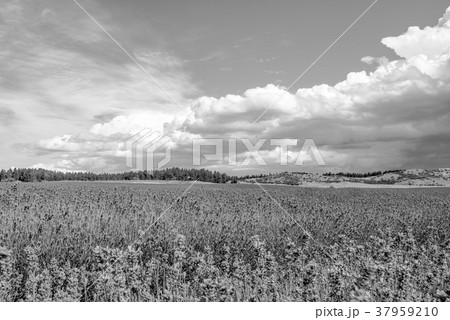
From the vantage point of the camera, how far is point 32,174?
62719 millimetres

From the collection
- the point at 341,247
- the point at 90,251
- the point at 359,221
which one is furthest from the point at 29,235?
the point at 359,221

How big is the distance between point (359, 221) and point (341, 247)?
227 centimetres

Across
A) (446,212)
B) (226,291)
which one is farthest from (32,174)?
(226,291)

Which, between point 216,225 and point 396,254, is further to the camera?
point 216,225

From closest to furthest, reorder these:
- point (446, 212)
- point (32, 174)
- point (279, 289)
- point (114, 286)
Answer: point (114, 286) < point (279, 289) < point (446, 212) < point (32, 174)

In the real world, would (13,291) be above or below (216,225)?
below

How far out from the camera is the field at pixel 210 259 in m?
4.17

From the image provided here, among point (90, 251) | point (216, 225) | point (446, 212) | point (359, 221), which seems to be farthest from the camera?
point (446, 212)

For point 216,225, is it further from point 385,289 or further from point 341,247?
point 385,289

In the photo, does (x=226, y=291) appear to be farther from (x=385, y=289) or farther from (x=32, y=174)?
(x=32, y=174)

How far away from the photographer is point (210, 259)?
529cm

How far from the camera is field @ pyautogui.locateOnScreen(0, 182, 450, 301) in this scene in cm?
417

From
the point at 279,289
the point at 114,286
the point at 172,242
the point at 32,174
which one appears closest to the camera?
the point at 114,286

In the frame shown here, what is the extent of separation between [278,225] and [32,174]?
2455 inches
